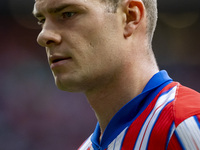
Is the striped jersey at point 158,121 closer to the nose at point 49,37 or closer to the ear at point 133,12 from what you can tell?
the ear at point 133,12

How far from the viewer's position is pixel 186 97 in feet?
4.13

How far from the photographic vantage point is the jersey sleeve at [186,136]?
1077 mm

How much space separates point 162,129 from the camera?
115cm

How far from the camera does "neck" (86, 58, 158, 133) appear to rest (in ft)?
4.76

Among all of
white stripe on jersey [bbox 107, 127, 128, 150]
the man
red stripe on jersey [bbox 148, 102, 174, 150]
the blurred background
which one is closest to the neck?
the man

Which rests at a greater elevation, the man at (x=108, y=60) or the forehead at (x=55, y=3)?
the forehead at (x=55, y=3)

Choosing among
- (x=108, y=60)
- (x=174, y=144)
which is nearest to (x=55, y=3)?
(x=108, y=60)

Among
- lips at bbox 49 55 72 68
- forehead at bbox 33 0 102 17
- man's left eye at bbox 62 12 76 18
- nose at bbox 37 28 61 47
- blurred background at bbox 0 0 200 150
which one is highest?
forehead at bbox 33 0 102 17

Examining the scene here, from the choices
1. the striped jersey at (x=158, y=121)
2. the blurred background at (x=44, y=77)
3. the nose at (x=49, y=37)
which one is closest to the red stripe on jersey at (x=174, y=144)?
the striped jersey at (x=158, y=121)

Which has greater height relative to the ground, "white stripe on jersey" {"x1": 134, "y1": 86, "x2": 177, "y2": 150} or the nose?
the nose

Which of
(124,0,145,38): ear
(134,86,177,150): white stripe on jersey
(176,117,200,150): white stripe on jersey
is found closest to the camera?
(176,117,200,150): white stripe on jersey

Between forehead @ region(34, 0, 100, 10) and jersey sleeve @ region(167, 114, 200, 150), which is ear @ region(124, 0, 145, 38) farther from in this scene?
jersey sleeve @ region(167, 114, 200, 150)

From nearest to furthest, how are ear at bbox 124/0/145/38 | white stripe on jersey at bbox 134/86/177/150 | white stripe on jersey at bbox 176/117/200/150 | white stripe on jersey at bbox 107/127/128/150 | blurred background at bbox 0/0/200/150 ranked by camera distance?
white stripe on jersey at bbox 176/117/200/150 < white stripe on jersey at bbox 134/86/177/150 < white stripe on jersey at bbox 107/127/128/150 < ear at bbox 124/0/145/38 < blurred background at bbox 0/0/200/150

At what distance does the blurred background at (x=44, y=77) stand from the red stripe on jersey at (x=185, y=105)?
6.38 meters
